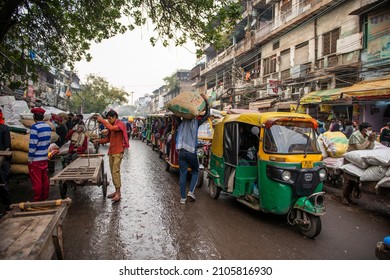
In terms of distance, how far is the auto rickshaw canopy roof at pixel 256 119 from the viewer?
4762mm

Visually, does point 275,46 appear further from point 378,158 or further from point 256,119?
point 256,119

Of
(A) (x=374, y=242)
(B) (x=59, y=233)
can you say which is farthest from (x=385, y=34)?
(B) (x=59, y=233)

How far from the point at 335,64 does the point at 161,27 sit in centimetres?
1270

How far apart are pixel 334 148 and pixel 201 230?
5.36m

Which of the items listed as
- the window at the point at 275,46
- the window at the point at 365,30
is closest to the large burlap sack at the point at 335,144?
the window at the point at 365,30

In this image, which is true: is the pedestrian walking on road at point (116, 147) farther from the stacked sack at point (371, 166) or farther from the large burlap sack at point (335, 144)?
the large burlap sack at point (335, 144)

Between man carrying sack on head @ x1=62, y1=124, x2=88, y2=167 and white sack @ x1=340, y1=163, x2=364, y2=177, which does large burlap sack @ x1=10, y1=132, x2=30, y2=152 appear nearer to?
man carrying sack on head @ x1=62, y1=124, x2=88, y2=167

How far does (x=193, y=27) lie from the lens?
24.0ft

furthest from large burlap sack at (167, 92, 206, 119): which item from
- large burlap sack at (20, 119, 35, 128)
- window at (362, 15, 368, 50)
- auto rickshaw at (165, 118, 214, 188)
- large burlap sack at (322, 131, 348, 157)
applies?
window at (362, 15, 368, 50)

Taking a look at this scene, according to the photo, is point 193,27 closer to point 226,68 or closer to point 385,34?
point 385,34

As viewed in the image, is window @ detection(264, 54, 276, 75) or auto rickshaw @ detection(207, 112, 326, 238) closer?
auto rickshaw @ detection(207, 112, 326, 238)

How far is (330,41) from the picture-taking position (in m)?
16.6

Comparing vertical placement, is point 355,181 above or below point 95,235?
above

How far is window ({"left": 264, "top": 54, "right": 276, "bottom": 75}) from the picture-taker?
72.7ft
